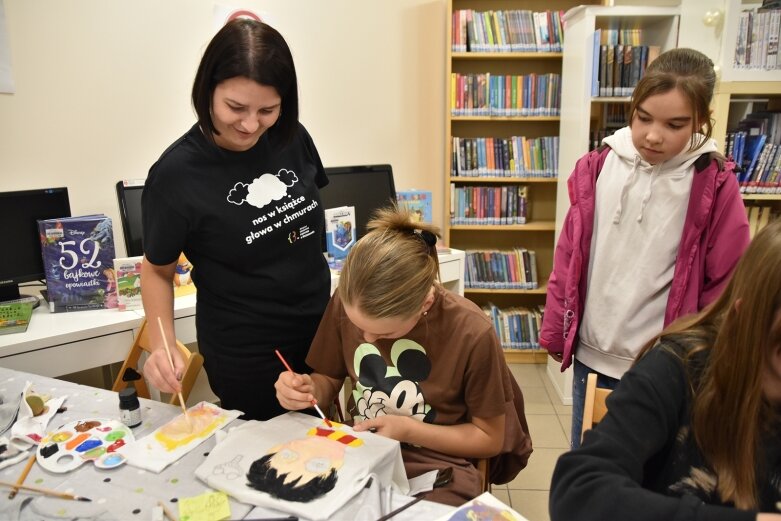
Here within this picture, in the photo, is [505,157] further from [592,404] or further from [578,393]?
[592,404]

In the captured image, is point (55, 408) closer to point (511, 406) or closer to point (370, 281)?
point (370, 281)

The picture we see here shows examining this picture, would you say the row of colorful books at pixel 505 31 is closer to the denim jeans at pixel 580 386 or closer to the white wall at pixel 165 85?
the white wall at pixel 165 85

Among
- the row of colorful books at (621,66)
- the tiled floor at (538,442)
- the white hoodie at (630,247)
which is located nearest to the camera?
the white hoodie at (630,247)

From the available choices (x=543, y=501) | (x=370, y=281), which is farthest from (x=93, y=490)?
(x=543, y=501)

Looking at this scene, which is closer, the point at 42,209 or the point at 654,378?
the point at 654,378

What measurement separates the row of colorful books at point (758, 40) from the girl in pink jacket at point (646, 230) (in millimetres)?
1165

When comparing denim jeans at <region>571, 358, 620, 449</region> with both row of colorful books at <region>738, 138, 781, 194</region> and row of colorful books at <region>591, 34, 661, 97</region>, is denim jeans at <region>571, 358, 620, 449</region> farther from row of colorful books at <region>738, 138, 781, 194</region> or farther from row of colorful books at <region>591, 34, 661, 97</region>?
row of colorful books at <region>591, 34, 661, 97</region>

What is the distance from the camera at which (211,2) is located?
2.63 meters

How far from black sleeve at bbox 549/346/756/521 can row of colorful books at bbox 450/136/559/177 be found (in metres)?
2.49

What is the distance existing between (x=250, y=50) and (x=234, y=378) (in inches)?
31.3

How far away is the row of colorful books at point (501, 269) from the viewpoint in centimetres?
337

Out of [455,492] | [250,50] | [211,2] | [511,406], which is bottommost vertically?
[455,492]

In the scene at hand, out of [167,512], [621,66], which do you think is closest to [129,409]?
[167,512]

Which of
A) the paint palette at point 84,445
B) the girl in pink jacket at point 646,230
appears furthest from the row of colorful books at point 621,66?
the paint palette at point 84,445
